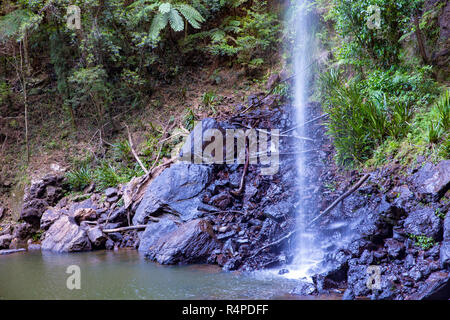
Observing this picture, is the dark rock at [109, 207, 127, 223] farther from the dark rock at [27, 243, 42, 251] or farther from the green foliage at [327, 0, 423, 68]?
the green foliage at [327, 0, 423, 68]

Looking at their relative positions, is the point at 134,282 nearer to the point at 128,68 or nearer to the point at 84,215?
the point at 84,215

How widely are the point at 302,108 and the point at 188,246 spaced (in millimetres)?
6190

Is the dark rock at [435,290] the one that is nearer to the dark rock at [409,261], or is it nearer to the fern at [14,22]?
the dark rock at [409,261]

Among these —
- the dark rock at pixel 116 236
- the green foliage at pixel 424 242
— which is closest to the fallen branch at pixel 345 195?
the green foliage at pixel 424 242

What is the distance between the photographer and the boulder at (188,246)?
631 cm

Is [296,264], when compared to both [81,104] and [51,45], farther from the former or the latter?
[51,45]

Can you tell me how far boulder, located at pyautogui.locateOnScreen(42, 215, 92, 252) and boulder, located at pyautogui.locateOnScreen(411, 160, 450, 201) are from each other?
7.41 meters

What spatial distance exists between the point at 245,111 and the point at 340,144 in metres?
4.67

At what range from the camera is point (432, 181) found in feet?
16.6

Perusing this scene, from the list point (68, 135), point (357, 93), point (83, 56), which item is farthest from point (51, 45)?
point (357, 93)

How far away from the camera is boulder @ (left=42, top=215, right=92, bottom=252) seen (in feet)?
26.5

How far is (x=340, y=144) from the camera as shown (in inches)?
280

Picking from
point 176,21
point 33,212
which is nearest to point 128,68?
point 176,21

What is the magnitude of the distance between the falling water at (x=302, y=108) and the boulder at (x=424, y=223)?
1620mm
